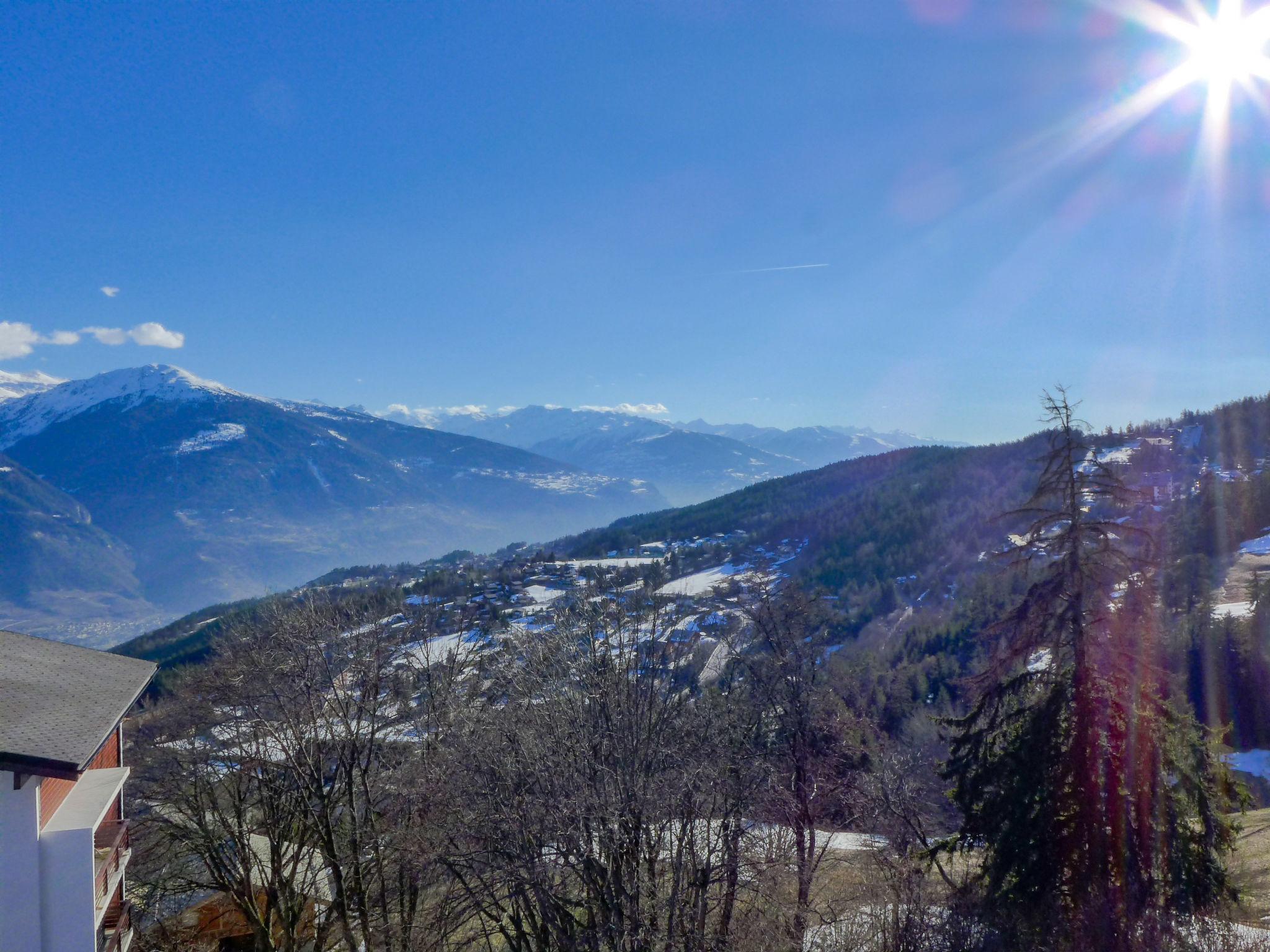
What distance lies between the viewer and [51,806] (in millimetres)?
11883

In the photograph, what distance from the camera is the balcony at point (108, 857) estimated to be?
1305 centimetres

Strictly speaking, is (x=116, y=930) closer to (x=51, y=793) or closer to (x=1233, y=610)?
(x=51, y=793)

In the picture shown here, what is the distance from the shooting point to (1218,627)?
70188 mm

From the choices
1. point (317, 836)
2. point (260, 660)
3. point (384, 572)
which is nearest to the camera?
point (260, 660)

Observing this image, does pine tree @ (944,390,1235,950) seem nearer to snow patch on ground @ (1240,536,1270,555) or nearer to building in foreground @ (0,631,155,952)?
building in foreground @ (0,631,155,952)

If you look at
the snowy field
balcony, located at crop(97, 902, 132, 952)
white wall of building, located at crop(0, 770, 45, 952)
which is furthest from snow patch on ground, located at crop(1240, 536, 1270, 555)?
white wall of building, located at crop(0, 770, 45, 952)

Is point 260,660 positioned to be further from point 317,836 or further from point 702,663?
point 702,663

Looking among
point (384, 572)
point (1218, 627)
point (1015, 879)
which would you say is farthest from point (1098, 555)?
point (384, 572)

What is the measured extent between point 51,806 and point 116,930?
467 centimetres

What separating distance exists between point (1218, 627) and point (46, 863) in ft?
294

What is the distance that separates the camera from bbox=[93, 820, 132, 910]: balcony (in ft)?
42.8

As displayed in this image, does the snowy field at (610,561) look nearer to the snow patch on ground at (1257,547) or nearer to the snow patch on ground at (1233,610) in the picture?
the snow patch on ground at (1233,610)

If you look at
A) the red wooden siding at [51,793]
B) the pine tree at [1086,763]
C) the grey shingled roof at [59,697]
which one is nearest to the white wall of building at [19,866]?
the red wooden siding at [51,793]

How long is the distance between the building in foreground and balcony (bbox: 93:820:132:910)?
0.12ft
